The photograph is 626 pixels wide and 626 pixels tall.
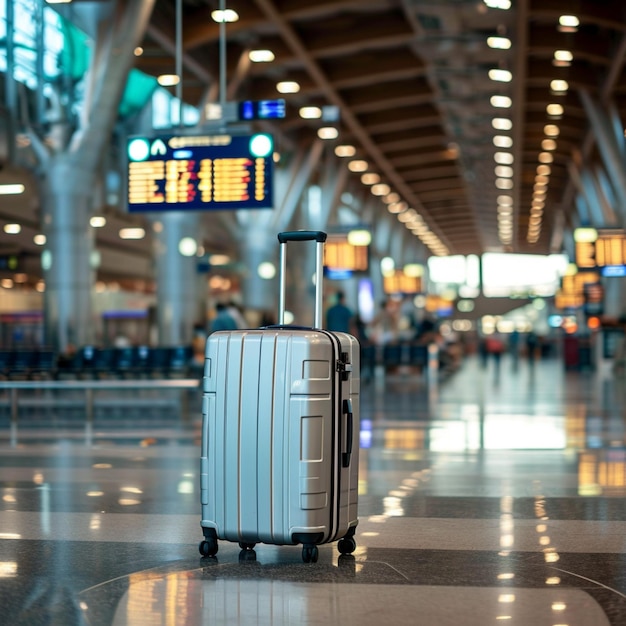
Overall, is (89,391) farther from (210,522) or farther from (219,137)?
(210,522)

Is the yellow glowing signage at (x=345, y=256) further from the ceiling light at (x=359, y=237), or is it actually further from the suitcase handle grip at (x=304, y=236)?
the suitcase handle grip at (x=304, y=236)

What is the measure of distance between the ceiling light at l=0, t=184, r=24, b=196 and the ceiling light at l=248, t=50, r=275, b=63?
8.66 meters

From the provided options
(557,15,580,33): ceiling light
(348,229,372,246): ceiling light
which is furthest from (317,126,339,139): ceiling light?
(557,15,580,33): ceiling light

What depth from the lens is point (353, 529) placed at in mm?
5879

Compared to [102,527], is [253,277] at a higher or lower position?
higher

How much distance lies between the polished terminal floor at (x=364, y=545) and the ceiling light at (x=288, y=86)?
23.7 metres

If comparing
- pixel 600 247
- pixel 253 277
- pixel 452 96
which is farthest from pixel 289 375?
pixel 253 277

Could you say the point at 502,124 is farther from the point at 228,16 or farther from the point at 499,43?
the point at 228,16

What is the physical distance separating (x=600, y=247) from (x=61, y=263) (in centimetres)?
1736

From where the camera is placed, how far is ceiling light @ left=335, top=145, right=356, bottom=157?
44.6 m

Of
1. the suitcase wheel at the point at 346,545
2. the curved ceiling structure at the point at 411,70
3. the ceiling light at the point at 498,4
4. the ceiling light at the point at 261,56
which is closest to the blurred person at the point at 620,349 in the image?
the curved ceiling structure at the point at 411,70

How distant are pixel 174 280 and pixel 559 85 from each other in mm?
13351

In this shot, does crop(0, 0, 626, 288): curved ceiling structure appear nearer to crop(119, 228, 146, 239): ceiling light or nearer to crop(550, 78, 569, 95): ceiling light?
crop(550, 78, 569, 95): ceiling light

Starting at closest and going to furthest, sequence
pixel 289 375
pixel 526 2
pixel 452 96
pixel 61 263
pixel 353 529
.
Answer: pixel 289 375, pixel 353 529, pixel 61 263, pixel 526 2, pixel 452 96
